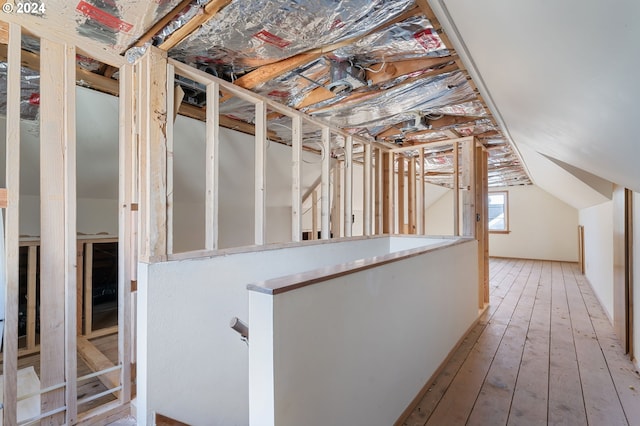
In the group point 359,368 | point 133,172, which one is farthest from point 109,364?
point 359,368

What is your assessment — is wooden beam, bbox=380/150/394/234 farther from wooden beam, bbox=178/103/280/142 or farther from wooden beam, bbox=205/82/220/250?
wooden beam, bbox=205/82/220/250

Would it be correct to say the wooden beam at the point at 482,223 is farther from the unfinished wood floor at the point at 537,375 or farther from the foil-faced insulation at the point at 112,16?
the foil-faced insulation at the point at 112,16

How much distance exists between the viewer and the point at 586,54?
87 centimetres

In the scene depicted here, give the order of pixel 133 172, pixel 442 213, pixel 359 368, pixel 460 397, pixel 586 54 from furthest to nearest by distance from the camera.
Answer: pixel 442 213, pixel 460 397, pixel 133 172, pixel 359 368, pixel 586 54

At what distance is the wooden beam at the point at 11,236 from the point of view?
135 centimetres

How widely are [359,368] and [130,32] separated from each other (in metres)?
1.95

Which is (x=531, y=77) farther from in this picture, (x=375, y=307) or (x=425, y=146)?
(x=425, y=146)

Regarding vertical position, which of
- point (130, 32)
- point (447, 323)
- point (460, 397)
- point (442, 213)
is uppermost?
point (130, 32)

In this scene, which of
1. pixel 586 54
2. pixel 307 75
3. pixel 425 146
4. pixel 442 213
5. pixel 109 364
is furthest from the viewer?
pixel 442 213

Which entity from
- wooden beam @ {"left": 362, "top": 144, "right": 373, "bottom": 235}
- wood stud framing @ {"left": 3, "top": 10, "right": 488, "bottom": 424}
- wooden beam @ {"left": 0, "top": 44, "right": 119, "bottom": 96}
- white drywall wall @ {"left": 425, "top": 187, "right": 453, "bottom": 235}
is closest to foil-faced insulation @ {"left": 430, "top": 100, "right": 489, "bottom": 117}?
wooden beam @ {"left": 362, "top": 144, "right": 373, "bottom": 235}

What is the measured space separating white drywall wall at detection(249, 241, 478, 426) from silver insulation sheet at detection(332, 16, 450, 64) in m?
1.20

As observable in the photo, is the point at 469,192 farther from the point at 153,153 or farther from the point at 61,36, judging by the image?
the point at 61,36

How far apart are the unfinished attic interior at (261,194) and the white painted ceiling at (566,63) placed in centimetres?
1

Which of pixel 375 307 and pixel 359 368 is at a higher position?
pixel 375 307
